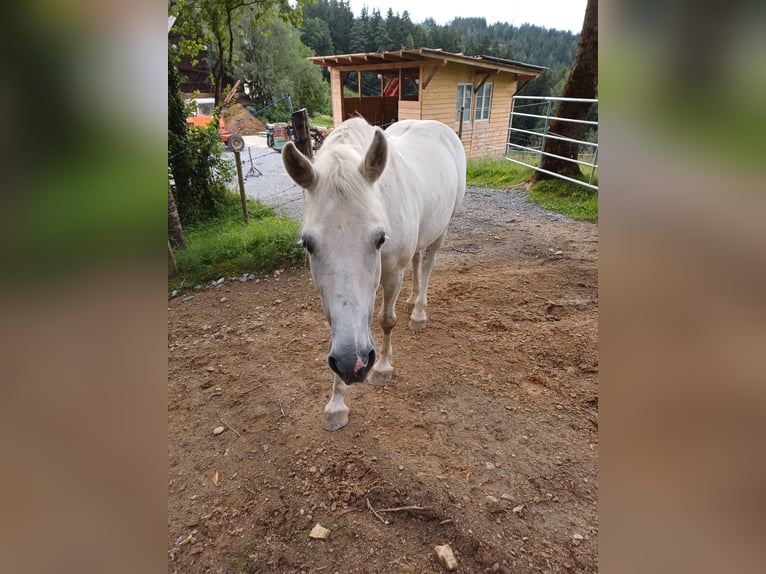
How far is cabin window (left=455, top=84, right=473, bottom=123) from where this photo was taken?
15.4 metres

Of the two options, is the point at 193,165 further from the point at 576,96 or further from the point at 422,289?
the point at 576,96

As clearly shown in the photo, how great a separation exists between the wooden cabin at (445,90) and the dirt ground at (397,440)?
36.0 feet

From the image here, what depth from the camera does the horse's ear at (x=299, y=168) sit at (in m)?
1.80

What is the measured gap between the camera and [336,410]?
2.63 m

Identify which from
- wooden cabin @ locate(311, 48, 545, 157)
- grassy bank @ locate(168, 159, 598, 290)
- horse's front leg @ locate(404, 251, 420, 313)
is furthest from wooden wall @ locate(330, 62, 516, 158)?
horse's front leg @ locate(404, 251, 420, 313)

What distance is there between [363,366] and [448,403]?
53.5 inches

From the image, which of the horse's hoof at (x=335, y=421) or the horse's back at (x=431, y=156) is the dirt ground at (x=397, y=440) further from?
the horse's back at (x=431, y=156)

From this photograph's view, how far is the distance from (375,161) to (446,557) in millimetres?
1945

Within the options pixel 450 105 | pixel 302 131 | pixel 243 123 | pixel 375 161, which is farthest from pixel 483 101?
pixel 375 161

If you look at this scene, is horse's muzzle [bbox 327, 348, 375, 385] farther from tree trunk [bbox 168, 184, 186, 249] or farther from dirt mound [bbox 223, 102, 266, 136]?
dirt mound [bbox 223, 102, 266, 136]

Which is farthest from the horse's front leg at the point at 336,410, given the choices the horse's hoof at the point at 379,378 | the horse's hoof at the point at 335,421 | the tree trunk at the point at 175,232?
the tree trunk at the point at 175,232
